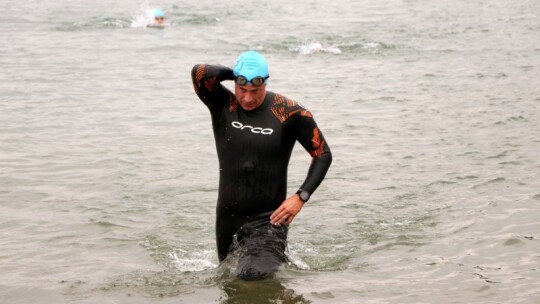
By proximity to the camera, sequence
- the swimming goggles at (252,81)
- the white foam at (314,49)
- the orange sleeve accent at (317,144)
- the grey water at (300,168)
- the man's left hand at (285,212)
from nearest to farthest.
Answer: the man's left hand at (285,212), the swimming goggles at (252,81), the orange sleeve accent at (317,144), the grey water at (300,168), the white foam at (314,49)

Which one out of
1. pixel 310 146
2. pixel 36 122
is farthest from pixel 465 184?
pixel 36 122

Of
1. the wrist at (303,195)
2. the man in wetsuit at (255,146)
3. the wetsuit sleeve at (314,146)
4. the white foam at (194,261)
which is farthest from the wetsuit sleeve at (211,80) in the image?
the white foam at (194,261)

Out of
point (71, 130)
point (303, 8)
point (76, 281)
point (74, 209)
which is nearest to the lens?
point (76, 281)

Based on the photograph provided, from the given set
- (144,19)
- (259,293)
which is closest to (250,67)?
(259,293)

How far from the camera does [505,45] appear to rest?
22203 millimetres

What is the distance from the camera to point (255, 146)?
249 inches

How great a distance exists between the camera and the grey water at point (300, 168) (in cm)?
709

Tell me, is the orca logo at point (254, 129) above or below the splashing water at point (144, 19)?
above

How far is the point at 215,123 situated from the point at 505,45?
17.3m

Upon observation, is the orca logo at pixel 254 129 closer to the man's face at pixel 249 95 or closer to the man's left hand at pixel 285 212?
the man's face at pixel 249 95

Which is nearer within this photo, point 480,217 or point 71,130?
point 480,217

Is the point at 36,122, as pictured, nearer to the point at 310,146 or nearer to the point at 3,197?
the point at 3,197

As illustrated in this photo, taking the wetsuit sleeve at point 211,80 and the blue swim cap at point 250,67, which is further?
the wetsuit sleeve at point 211,80

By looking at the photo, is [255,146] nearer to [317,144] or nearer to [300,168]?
[317,144]
